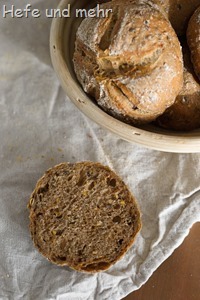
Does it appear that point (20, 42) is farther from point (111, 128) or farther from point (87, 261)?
point (87, 261)

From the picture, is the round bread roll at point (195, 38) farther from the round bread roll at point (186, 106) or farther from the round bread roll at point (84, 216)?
the round bread roll at point (84, 216)

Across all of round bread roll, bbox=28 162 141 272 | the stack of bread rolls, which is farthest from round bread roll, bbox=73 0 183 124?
round bread roll, bbox=28 162 141 272

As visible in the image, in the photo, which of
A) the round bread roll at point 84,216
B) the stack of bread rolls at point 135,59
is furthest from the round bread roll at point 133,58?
the round bread roll at point 84,216

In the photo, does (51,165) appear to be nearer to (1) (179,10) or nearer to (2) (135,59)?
(2) (135,59)

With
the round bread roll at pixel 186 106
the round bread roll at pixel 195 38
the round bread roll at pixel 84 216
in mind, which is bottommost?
the round bread roll at pixel 84 216

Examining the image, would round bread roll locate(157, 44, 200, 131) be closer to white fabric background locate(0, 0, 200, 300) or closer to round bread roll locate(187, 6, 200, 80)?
round bread roll locate(187, 6, 200, 80)

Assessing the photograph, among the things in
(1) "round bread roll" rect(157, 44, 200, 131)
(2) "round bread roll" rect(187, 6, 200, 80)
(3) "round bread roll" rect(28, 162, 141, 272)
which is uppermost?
(2) "round bread roll" rect(187, 6, 200, 80)

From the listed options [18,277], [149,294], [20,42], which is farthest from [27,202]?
[20,42]
